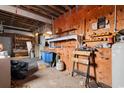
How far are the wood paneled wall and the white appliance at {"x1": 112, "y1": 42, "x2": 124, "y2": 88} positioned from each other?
0.61 metres

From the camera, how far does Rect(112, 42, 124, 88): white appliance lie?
6.93 ft

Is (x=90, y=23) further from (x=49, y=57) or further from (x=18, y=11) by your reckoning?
(x=18, y=11)

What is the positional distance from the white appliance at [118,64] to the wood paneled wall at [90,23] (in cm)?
61

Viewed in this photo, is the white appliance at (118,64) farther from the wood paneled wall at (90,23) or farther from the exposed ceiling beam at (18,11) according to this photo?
the exposed ceiling beam at (18,11)

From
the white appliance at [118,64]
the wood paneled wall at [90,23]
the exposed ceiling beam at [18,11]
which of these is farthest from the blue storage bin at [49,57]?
the white appliance at [118,64]

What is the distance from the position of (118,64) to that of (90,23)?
2.20m

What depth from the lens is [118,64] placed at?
219 cm

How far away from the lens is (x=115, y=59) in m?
2.27

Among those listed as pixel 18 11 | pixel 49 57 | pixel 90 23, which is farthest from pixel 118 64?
pixel 18 11

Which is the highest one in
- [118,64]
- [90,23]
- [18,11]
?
[18,11]

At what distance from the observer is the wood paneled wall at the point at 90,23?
3.01 meters
